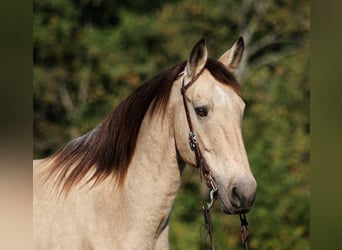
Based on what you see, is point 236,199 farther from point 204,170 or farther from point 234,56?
point 234,56

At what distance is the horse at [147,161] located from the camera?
2537 millimetres

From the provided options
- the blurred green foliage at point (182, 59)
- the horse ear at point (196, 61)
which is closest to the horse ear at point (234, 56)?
the horse ear at point (196, 61)

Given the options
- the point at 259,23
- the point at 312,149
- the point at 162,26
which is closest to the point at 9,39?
the point at 312,149

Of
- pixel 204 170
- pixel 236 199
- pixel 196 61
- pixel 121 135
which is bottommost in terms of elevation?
pixel 236 199

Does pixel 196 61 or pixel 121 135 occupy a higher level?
pixel 196 61

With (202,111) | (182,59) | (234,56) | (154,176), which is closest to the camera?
(202,111)

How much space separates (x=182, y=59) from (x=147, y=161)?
784 centimetres

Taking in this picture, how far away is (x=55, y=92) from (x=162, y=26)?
6.87 feet

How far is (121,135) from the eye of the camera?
9.02ft

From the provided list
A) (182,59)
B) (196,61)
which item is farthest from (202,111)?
(182,59)

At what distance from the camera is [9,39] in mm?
1037

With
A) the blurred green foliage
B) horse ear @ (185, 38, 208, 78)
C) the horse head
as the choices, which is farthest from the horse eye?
the blurred green foliage

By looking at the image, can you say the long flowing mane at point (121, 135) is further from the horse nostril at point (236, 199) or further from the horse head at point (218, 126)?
the horse nostril at point (236, 199)

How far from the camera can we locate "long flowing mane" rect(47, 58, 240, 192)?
9.00 ft
